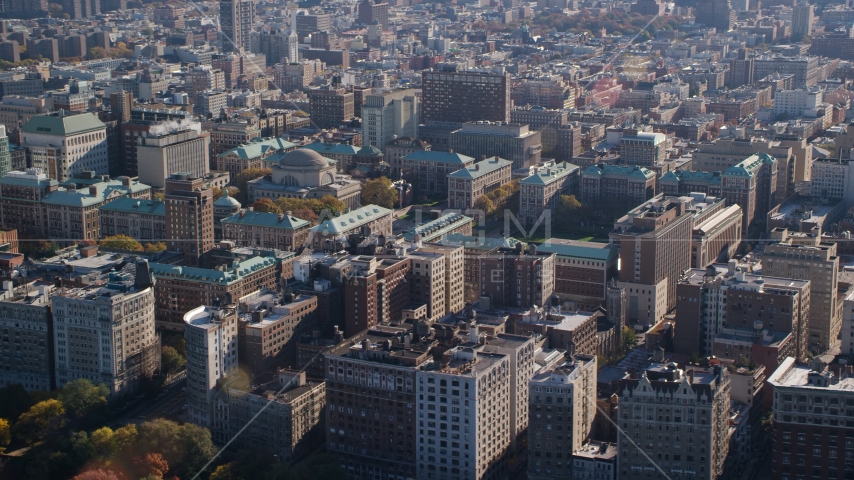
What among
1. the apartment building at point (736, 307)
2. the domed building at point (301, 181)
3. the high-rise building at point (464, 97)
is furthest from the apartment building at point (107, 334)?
the high-rise building at point (464, 97)

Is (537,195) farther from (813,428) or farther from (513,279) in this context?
(813,428)

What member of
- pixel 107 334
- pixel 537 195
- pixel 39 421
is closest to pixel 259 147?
pixel 537 195

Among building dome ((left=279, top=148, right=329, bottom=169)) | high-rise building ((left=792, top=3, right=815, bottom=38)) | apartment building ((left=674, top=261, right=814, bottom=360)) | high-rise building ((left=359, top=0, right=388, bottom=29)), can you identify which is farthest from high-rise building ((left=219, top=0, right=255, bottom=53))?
apartment building ((left=674, top=261, right=814, bottom=360))

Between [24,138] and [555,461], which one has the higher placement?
[24,138]

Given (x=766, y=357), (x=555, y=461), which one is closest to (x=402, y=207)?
→ (x=766, y=357)

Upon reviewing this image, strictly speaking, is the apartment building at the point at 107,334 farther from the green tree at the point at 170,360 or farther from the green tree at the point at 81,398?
the green tree at the point at 81,398

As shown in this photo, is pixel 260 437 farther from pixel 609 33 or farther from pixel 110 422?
pixel 609 33
